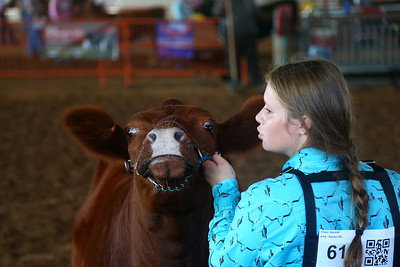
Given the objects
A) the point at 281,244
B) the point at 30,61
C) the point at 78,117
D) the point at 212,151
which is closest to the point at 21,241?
the point at 78,117

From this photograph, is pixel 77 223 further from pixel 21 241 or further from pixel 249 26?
pixel 249 26

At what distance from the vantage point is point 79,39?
1234cm

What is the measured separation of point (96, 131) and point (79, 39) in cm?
1029

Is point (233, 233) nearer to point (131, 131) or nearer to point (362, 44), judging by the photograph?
point (131, 131)

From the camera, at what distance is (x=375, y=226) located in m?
1.65

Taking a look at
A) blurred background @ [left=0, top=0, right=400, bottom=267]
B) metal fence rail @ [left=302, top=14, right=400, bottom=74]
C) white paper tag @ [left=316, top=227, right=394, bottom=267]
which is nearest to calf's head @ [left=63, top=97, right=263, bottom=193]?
white paper tag @ [left=316, top=227, right=394, bottom=267]

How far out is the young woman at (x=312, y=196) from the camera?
1594 millimetres

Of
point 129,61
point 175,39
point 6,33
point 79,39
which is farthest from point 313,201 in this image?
point 6,33


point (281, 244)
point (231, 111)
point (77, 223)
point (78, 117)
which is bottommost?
point (231, 111)

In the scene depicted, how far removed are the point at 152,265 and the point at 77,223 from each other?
115cm

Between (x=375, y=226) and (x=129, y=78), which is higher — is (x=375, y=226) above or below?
above

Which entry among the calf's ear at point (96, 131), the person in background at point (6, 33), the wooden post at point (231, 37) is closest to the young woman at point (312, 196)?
the calf's ear at point (96, 131)

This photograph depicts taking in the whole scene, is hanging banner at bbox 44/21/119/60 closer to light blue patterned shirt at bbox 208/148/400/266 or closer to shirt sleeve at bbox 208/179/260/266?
shirt sleeve at bbox 208/179/260/266

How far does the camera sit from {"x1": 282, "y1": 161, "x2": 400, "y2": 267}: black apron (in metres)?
1.59
